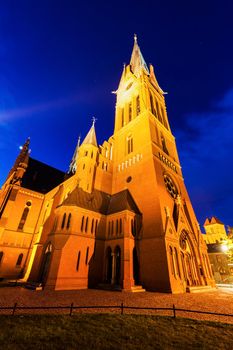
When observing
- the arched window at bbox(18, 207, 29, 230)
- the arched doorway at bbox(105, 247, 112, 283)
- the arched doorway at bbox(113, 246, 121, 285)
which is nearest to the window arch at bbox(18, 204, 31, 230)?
the arched window at bbox(18, 207, 29, 230)

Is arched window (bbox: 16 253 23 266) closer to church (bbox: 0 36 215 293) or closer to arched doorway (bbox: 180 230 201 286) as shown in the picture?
church (bbox: 0 36 215 293)

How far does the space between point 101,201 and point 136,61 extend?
4141cm

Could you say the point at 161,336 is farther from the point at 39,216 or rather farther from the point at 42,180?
the point at 42,180

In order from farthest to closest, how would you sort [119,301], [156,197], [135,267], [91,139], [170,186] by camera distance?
[91,139] < [170,186] < [156,197] < [135,267] < [119,301]

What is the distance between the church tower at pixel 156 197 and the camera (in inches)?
695

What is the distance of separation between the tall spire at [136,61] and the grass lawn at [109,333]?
46.8m

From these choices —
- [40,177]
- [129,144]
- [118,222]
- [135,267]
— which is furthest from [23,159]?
[135,267]

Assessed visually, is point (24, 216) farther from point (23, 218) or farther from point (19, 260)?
point (19, 260)

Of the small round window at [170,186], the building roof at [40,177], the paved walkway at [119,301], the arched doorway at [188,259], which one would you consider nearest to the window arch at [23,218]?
the building roof at [40,177]

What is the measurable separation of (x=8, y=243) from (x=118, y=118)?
3050 cm

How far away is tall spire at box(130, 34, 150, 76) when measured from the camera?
4391cm

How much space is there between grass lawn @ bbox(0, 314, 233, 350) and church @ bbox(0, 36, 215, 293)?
32.0 feet

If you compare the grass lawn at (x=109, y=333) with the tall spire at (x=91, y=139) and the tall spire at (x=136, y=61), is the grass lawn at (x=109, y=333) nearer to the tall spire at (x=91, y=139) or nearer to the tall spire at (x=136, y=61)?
the tall spire at (x=91, y=139)

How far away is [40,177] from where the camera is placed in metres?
40.4
